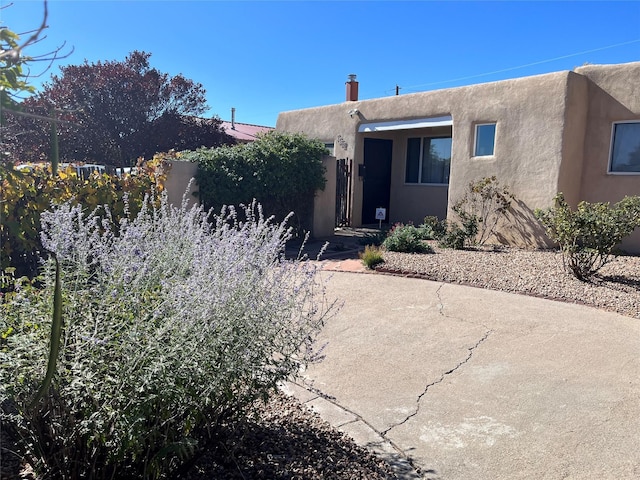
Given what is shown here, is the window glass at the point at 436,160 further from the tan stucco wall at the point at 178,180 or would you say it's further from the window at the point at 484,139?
the tan stucco wall at the point at 178,180

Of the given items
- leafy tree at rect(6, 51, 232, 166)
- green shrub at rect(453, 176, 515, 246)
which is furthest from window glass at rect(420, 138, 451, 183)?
leafy tree at rect(6, 51, 232, 166)

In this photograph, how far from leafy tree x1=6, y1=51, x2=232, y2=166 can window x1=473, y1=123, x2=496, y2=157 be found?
33.0 ft

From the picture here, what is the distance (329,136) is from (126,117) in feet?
23.2

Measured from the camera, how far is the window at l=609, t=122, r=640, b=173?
28.9ft

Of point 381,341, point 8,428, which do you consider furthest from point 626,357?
point 8,428

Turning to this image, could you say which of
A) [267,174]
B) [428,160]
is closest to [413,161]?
[428,160]

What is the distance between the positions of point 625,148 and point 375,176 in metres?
6.41

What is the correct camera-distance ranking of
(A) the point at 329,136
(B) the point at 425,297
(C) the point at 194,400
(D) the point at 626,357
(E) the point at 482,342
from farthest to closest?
(A) the point at 329,136
(B) the point at 425,297
(E) the point at 482,342
(D) the point at 626,357
(C) the point at 194,400

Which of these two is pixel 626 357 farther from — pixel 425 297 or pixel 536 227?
pixel 536 227

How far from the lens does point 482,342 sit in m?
4.76

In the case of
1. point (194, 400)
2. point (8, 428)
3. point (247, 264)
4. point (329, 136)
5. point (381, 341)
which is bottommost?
point (381, 341)

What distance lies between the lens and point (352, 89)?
14.1m

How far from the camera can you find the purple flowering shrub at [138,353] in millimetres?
1912

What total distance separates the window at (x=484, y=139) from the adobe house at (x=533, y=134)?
22mm
